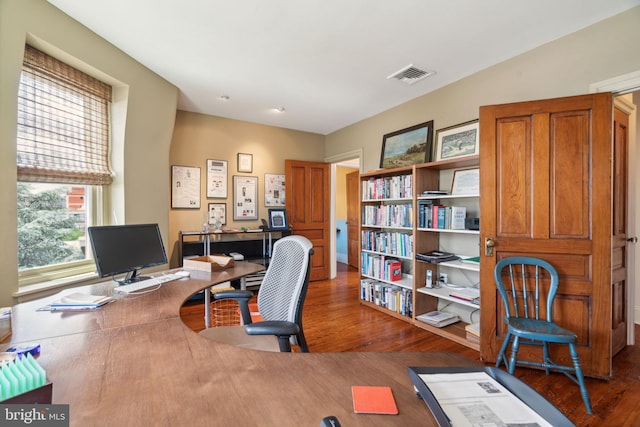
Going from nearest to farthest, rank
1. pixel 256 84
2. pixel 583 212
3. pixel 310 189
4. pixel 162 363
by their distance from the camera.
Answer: pixel 162 363 → pixel 583 212 → pixel 256 84 → pixel 310 189

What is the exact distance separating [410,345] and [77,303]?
259 centimetres

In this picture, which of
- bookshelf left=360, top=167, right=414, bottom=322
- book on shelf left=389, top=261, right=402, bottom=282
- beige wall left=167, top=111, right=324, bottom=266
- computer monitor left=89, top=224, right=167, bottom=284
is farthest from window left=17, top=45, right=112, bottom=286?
book on shelf left=389, top=261, right=402, bottom=282

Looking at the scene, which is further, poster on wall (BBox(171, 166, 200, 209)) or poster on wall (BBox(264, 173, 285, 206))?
poster on wall (BBox(264, 173, 285, 206))

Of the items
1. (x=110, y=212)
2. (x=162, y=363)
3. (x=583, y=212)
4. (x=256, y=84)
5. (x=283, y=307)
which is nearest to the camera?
(x=162, y=363)

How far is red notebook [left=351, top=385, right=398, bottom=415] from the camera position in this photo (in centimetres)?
73

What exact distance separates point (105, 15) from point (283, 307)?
8.26 ft

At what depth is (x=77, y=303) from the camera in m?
1.52

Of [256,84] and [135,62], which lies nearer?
[135,62]

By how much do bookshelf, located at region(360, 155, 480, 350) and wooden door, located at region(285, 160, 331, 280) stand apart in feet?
4.20

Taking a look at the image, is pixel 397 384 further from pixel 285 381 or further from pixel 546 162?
pixel 546 162

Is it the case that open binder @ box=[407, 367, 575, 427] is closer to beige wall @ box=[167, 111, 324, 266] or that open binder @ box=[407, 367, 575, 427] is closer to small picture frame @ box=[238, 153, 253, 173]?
beige wall @ box=[167, 111, 324, 266]

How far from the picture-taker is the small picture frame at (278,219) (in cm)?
459

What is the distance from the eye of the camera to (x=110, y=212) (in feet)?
9.05

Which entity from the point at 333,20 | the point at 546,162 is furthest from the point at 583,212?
the point at 333,20
